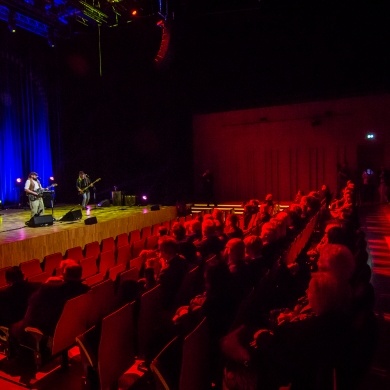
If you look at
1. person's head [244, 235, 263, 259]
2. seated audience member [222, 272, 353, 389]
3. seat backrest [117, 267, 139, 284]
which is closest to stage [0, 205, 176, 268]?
seat backrest [117, 267, 139, 284]

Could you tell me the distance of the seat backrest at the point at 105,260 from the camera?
5.64m

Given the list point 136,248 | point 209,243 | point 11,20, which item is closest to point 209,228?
point 209,243

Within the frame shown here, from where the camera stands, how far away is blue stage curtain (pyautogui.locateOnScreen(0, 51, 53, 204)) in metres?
13.9

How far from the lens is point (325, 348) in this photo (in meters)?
1.98

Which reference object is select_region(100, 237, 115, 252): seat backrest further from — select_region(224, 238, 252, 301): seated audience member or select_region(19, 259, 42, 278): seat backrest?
select_region(224, 238, 252, 301): seated audience member

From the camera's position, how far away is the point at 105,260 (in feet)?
18.6

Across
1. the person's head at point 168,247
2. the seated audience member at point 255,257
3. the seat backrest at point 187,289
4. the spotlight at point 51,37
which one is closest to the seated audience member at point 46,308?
the person's head at point 168,247

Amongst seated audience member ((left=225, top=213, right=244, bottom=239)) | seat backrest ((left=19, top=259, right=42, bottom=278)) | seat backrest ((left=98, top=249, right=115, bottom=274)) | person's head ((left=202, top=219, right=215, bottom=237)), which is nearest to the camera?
person's head ((left=202, top=219, right=215, bottom=237))

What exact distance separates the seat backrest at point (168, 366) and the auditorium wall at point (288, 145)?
13.6m

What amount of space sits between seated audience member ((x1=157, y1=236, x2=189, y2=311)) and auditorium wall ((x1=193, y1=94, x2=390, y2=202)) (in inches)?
484

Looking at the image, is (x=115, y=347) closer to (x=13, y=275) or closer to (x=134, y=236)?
(x=13, y=275)

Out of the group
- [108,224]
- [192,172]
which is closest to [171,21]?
[108,224]

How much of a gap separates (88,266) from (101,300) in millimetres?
1677

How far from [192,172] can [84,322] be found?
12.5 meters
